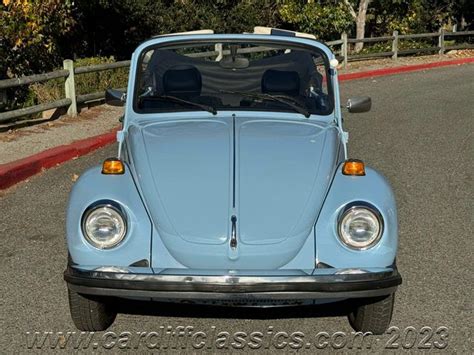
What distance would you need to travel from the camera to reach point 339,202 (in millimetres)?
4172

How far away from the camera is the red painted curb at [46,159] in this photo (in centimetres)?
826

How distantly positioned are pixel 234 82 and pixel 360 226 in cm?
208

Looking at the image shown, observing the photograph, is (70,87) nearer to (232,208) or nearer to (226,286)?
(232,208)

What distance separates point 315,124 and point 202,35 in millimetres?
1220

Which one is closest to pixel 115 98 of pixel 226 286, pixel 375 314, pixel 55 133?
pixel 226 286

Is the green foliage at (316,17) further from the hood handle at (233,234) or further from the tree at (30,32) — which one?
the hood handle at (233,234)

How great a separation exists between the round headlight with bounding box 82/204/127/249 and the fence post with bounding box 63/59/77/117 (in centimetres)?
829

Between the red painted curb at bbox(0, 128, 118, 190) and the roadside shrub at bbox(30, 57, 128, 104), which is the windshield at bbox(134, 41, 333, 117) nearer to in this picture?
the red painted curb at bbox(0, 128, 118, 190)

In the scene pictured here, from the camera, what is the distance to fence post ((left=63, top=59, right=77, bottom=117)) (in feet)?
39.3

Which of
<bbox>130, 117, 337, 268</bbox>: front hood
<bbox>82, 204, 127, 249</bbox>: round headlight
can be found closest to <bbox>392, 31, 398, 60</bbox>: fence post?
<bbox>130, 117, 337, 268</bbox>: front hood

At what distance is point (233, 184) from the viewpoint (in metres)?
4.24

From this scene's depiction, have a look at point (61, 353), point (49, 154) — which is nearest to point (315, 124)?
point (61, 353)

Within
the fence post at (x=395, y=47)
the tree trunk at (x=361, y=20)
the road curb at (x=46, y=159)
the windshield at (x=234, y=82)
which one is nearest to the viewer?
the windshield at (x=234, y=82)

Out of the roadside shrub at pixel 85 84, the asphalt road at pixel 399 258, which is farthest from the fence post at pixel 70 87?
the asphalt road at pixel 399 258
